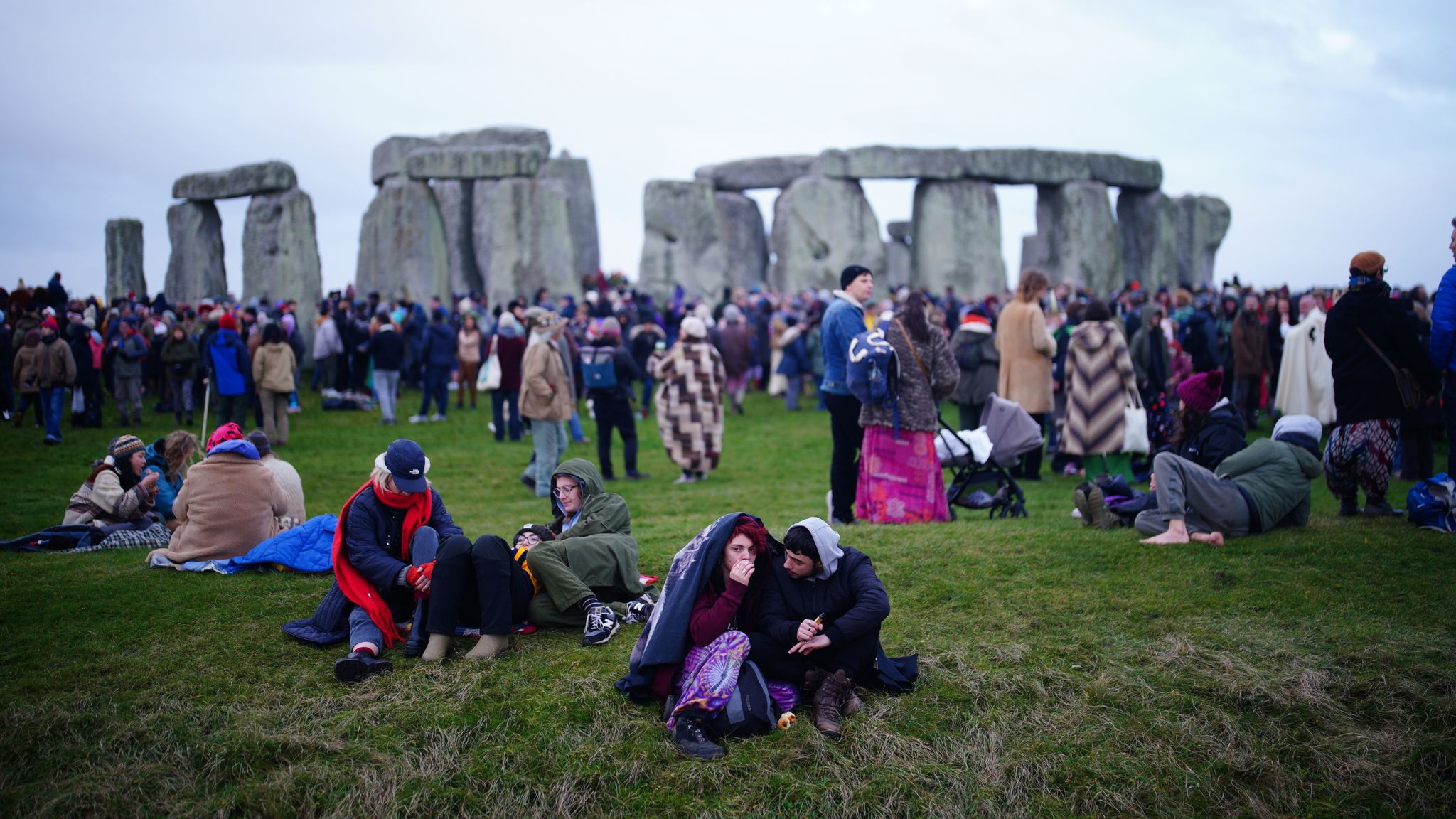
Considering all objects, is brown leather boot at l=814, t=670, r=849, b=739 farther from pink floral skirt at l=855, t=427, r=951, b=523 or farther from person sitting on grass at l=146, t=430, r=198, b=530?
person sitting on grass at l=146, t=430, r=198, b=530

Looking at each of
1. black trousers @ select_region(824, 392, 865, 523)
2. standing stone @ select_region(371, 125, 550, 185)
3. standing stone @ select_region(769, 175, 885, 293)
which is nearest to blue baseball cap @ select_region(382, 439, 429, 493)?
black trousers @ select_region(824, 392, 865, 523)

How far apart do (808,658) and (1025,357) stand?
6.92 m

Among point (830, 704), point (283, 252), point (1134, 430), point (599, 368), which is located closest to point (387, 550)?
point (830, 704)

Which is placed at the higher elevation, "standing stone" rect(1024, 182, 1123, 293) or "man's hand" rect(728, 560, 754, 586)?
"standing stone" rect(1024, 182, 1123, 293)

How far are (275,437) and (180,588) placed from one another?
9.16m

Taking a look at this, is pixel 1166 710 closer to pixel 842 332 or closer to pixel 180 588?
pixel 842 332

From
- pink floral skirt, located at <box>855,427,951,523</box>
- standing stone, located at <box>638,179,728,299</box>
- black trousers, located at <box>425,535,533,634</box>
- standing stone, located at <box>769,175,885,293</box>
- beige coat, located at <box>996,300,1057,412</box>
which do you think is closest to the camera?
black trousers, located at <box>425,535,533,634</box>

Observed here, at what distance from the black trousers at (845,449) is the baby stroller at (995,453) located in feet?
2.32

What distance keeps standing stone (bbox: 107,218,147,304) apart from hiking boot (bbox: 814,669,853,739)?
24.6m

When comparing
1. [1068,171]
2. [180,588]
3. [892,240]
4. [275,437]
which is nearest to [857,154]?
[1068,171]

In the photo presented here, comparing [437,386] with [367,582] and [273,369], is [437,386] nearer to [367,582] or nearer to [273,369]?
[273,369]

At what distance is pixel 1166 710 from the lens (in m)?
5.14

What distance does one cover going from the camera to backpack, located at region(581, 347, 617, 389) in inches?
479

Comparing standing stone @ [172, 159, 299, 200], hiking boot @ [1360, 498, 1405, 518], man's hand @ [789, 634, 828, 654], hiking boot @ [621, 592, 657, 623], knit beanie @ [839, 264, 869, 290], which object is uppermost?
standing stone @ [172, 159, 299, 200]
